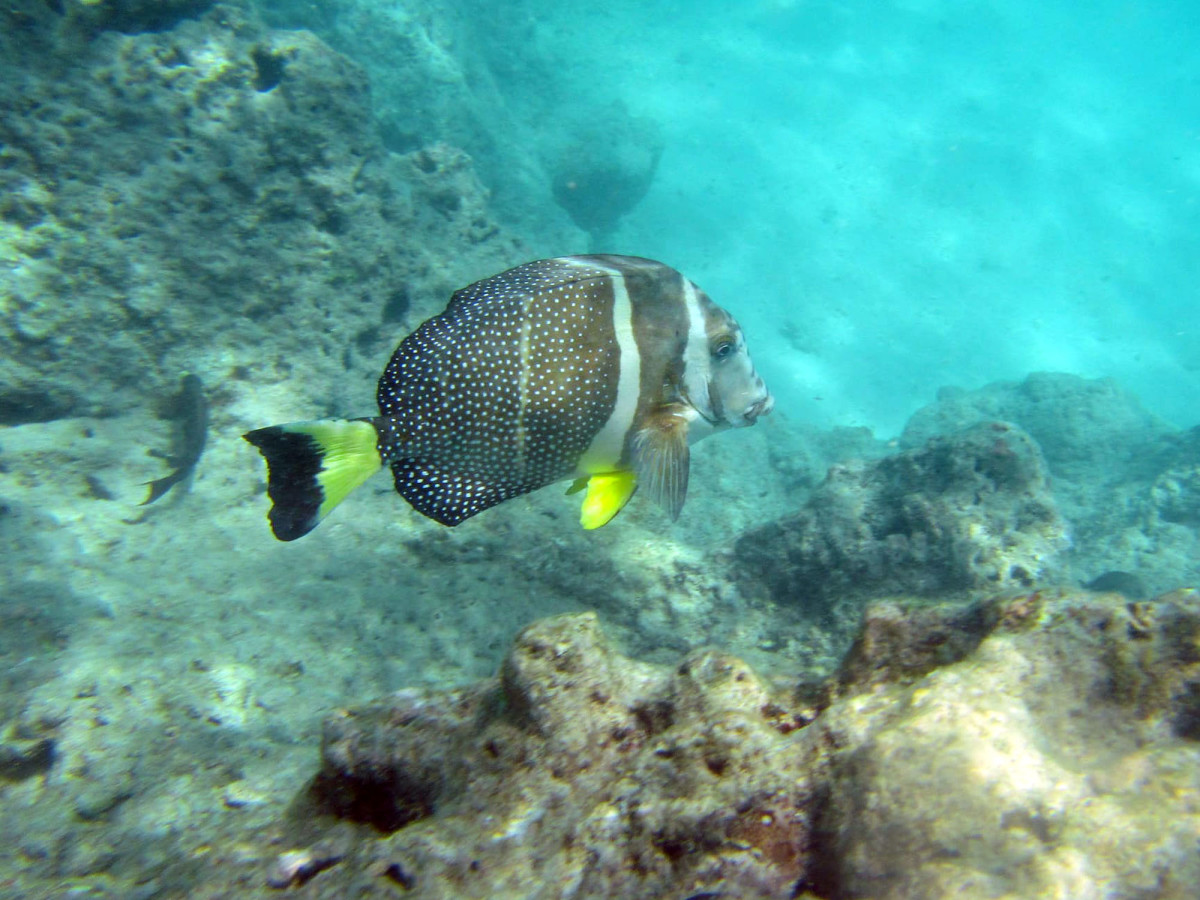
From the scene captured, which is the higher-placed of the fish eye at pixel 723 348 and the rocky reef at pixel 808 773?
the fish eye at pixel 723 348

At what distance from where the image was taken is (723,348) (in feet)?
8.80

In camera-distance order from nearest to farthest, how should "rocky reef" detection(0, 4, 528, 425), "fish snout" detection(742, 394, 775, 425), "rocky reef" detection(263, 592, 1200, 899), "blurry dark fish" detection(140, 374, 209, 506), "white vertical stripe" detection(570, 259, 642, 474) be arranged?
"rocky reef" detection(263, 592, 1200, 899) < "white vertical stripe" detection(570, 259, 642, 474) < "fish snout" detection(742, 394, 775, 425) < "blurry dark fish" detection(140, 374, 209, 506) < "rocky reef" detection(0, 4, 528, 425)

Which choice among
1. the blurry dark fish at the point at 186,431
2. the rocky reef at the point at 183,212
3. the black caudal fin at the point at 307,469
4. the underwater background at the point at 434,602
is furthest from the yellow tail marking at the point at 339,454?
the rocky reef at the point at 183,212

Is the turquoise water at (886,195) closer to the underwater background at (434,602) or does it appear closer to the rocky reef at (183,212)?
the underwater background at (434,602)

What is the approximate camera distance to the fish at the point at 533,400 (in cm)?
229

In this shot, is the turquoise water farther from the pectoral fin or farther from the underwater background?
the pectoral fin

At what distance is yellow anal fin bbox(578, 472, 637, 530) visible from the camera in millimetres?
2680

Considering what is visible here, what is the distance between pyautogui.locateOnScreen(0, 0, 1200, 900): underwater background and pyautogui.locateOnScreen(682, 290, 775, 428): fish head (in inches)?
42.1

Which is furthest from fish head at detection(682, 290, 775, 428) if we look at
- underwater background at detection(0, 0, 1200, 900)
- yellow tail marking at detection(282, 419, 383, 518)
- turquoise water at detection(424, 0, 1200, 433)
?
turquoise water at detection(424, 0, 1200, 433)

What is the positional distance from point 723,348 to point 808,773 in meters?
1.70

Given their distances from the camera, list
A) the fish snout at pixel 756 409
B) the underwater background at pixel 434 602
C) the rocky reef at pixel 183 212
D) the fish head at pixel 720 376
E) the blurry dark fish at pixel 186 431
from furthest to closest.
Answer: the rocky reef at pixel 183 212 < the blurry dark fish at pixel 186 431 < the fish snout at pixel 756 409 < the fish head at pixel 720 376 < the underwater background at pixel 434 602

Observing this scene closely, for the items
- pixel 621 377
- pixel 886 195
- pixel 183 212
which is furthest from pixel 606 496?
pixel 886 195

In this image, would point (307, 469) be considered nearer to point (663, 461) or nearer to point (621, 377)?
point (621, 377)

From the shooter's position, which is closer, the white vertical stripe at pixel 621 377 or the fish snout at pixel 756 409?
the white vertical stripe at pixel 621 377
